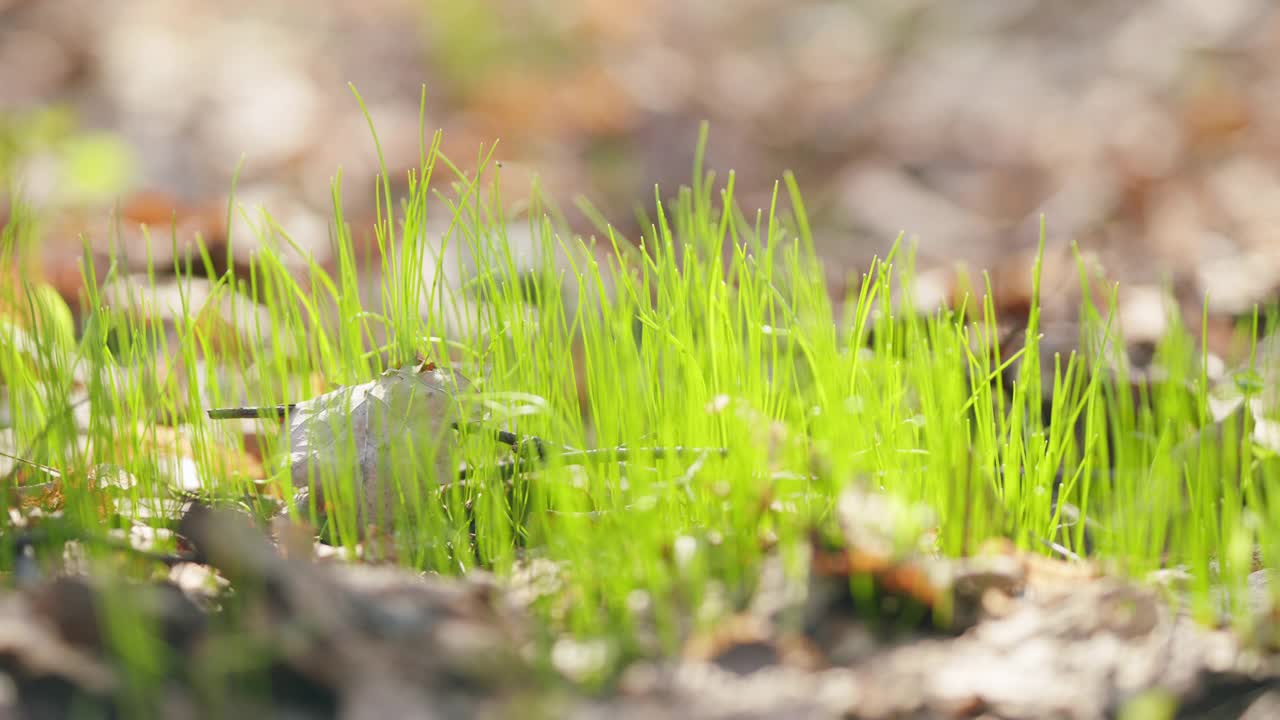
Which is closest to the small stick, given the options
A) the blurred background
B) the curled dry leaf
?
the curled dry leaf

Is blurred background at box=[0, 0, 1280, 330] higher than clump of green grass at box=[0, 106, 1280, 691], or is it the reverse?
blurred background at box=[0, 0, 1280, 330]

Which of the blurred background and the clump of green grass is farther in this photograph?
the blurred background

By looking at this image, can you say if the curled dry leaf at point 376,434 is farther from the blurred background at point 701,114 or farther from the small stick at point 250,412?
the blurred background at point 701,114

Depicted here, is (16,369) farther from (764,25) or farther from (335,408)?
(764,25)

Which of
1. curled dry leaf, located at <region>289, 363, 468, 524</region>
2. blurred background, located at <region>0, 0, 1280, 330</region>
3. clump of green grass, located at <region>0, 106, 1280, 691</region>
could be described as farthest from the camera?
blurred background, located at <region>0, 0, 1280, 330</region>

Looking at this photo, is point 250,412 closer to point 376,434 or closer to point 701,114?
point 376,434

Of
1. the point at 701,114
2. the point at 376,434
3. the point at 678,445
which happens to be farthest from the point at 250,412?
the point at 701,114

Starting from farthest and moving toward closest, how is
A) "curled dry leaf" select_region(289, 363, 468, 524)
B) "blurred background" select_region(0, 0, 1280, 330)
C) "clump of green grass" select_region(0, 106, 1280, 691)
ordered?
1. "blurred background" select_region(0, 0, 1280, 330)
2. "curled dry leaf" select_region(289, 363, 468, 524)
3. "clump of green grass" select_region(0, 106, 1280, 691)

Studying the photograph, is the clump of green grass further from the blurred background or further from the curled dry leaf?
the blurred background

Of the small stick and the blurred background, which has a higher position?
the blurred background
